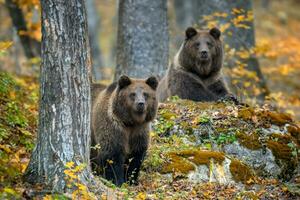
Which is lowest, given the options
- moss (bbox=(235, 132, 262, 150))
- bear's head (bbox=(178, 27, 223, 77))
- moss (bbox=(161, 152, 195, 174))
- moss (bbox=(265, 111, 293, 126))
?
moss (bbox=(161, 152, 195, 174))

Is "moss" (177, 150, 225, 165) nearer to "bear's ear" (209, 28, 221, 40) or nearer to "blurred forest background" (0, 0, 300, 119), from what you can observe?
"blurred forest background" (0, 0, 300, 119)

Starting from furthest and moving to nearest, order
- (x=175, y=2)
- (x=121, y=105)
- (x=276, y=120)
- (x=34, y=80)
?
(x=175, y=2) → (x=34, y=80) → (x=276, y=120) → (x=121, y=105)

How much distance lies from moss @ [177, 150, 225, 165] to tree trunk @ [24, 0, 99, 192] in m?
2.30

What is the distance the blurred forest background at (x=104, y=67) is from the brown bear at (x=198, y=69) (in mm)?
590

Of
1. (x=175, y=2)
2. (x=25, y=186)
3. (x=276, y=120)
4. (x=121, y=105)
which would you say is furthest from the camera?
(x=175, y=2)

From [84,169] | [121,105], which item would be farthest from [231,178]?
[84,169]

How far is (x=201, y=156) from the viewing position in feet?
28.2

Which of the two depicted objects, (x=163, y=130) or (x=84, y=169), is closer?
(x=84, y=169)

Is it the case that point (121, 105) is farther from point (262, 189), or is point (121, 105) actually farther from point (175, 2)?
point (175, 2)

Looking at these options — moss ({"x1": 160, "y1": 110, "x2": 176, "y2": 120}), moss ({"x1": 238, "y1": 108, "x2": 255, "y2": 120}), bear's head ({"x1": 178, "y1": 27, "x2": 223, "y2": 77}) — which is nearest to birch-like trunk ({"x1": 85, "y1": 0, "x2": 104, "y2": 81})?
bear's head ({"x1": 178, "y1": 27, "x2": 223, "y2": 77})

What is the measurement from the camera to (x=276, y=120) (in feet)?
31.3

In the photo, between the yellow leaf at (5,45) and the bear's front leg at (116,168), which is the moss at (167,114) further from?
the yellow leaf at (5,45)

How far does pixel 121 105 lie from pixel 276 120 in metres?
2.81

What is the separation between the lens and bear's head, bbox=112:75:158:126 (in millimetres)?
8133
